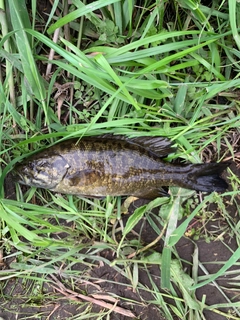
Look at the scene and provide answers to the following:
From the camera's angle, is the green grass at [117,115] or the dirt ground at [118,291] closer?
the green grass at [117,115]

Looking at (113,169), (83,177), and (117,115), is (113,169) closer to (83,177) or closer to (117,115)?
(83,177)

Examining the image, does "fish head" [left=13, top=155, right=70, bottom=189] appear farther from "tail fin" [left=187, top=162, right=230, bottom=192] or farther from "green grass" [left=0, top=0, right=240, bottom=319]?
"tail fin" [left=187, top=162, right=230, bottom=192]

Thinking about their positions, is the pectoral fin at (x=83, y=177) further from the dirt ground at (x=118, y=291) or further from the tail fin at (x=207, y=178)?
the tail fin at (x=207, y=178)

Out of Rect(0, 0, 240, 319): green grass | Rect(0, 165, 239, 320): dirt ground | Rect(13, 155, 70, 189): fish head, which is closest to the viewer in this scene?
Rect(0, 0, 240, 319): green grass

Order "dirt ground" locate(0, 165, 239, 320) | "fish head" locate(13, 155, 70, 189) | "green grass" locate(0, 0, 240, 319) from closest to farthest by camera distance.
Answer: "green grass" locate(0, 0, 240, 319)
"fish head" locate(13, 155, 70, 189)
"dirt ground" locate(0, 165, 239, 320)

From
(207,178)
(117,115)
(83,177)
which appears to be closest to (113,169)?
(83,177)

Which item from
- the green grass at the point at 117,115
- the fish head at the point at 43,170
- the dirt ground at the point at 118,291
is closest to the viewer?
the green grass at the point at 117,115

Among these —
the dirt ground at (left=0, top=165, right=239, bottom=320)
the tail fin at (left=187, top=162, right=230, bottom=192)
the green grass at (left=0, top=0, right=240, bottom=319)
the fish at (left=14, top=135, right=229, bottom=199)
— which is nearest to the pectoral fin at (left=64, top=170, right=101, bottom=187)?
the fish at (left=14, top=135, right=229, bottom=199)

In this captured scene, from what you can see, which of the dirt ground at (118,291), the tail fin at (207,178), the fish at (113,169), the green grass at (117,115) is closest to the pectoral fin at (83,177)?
the fish at (113,169)
